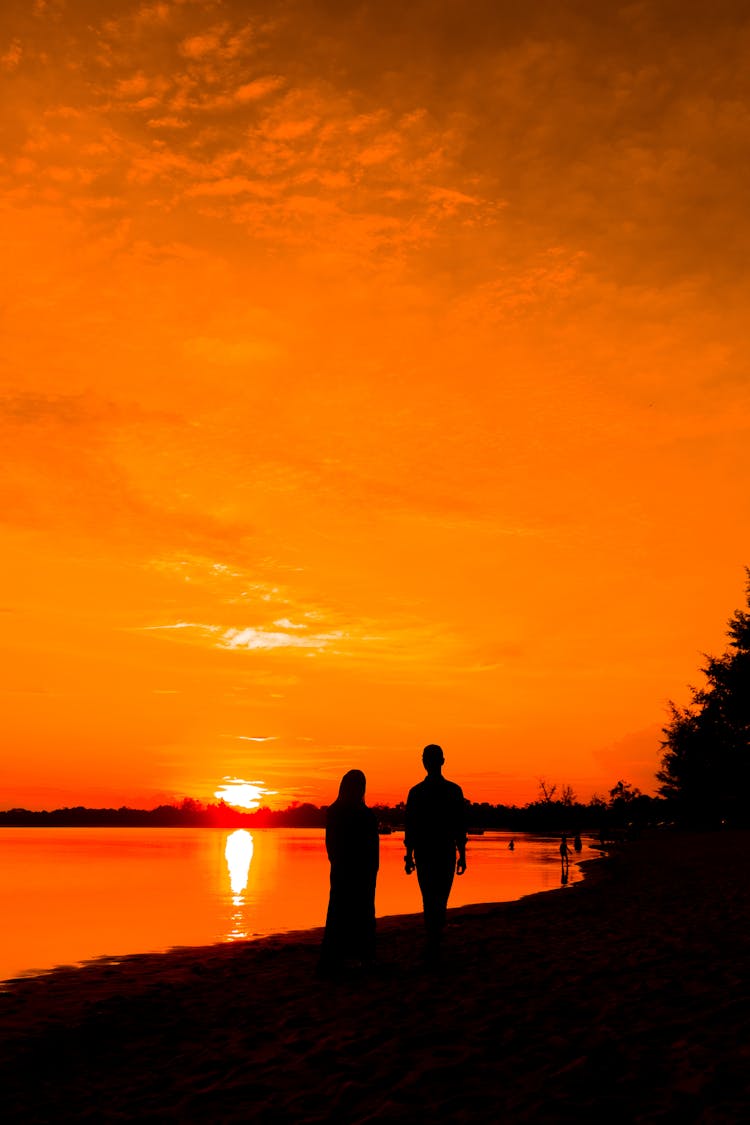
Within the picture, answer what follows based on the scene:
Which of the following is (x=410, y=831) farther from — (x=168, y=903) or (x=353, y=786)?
(x=168, y=903)

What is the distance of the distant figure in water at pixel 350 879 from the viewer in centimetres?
1164

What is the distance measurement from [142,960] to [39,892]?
2919cm

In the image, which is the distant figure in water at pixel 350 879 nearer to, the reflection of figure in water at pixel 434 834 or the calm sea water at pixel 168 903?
the reflection of figure in water at pixel 434 834

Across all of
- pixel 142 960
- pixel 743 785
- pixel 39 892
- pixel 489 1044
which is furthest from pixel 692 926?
pixel 743 785

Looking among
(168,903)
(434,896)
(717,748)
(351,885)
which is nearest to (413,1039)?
(434,896)

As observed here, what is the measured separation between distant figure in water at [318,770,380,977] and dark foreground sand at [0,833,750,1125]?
0.42m

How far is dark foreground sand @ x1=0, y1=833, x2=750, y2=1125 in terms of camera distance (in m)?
6.27

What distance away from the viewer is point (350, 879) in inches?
468

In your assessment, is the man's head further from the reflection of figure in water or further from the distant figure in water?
the distant figure in water

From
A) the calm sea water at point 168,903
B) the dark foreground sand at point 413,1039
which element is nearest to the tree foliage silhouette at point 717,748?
the calm sea water at point 168,903

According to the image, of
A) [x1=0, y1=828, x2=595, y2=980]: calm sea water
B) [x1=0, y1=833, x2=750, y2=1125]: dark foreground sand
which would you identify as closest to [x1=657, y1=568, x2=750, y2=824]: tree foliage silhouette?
[x1=0, y1=828, x2=595, y2=980]: calm sea water

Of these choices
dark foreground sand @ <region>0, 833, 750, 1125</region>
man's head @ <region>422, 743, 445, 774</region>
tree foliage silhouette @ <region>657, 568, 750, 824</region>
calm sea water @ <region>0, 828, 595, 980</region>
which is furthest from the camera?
tree foliage silhouette @ <region>657, 568, 750, 824</region>

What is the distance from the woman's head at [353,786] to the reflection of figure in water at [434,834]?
0.65 meters

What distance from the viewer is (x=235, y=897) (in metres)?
39.4
